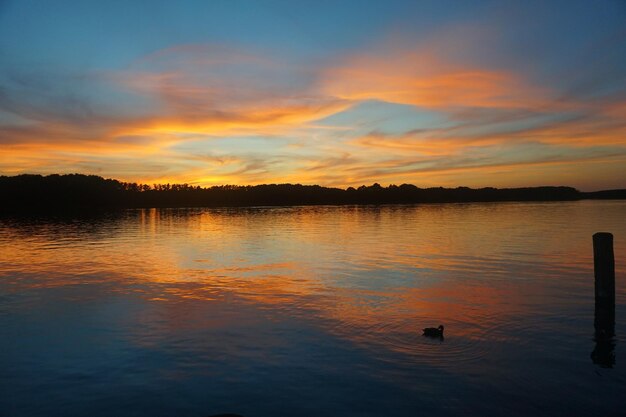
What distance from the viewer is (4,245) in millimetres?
49875

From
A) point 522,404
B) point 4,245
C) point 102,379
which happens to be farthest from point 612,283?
point 4,245

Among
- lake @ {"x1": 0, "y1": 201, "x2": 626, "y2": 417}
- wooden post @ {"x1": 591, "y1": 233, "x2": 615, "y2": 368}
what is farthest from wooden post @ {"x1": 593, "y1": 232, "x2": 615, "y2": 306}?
lake @ {"x1": 0, "y1": 201, "x2": 626, "y2": 417}

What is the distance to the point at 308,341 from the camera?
16.3 meters

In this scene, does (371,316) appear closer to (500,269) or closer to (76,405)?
(76,405)

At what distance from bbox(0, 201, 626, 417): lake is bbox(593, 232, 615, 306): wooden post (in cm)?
136

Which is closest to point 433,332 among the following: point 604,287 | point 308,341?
point 308,341

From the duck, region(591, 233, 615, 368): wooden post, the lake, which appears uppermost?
region(591, 233, 615, 368): wooden post

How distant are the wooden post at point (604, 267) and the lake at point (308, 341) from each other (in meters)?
1.36

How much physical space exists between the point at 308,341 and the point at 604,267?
11.6 metres

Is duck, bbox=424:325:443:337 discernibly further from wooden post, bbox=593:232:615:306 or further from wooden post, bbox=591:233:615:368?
wooden post, bbox=593:232:615:306

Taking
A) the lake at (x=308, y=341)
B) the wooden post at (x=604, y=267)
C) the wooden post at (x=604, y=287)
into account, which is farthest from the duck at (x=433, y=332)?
the wooden post at (x=604, y=267)

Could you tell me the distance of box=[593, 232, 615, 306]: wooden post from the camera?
17.3 m

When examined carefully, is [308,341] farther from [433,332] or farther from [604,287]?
[604,287]

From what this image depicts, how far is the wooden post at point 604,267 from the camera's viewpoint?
680 inches
